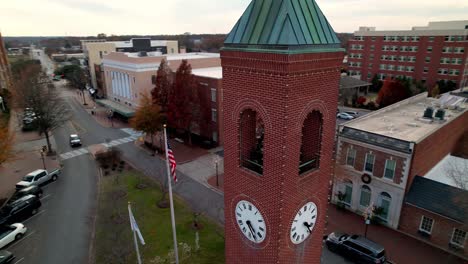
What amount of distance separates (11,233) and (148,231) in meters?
9.04

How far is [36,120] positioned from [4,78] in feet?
143

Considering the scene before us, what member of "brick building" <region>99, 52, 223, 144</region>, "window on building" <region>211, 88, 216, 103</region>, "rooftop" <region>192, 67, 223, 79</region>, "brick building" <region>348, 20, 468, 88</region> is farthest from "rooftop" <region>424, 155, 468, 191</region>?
"brick building" <region>348, 20, 468, 88</region>

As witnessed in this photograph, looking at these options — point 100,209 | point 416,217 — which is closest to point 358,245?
point 416,217

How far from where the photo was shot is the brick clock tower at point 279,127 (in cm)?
779

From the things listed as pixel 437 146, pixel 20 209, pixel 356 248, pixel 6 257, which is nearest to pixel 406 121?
pixel 437 146

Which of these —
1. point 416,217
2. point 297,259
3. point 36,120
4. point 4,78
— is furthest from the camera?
point 4,78

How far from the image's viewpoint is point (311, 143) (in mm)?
10164

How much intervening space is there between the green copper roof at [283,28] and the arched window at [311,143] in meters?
2.38

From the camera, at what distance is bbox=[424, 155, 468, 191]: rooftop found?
20.4 meters

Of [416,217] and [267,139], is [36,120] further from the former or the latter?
[416,217]

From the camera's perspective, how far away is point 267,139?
8.61m

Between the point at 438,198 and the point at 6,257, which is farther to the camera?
the point at 438,198

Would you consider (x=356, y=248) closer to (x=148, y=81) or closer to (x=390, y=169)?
(x=390, y=169)

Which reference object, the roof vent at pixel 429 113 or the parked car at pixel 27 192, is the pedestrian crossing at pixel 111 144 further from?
the roof vent at pixel 429 113
